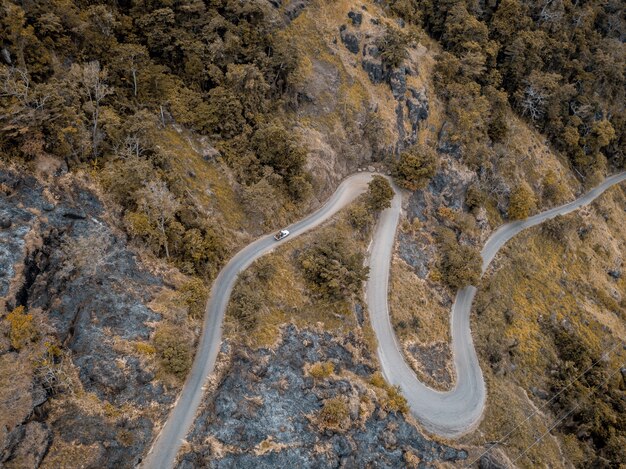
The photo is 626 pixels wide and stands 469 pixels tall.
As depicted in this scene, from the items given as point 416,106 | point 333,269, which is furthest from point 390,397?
point 416,106

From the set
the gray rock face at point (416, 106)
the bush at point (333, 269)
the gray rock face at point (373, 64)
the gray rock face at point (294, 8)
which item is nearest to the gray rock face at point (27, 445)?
the bush at point (333, 269)

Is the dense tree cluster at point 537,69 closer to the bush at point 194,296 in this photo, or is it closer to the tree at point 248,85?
the tree at point 248,85

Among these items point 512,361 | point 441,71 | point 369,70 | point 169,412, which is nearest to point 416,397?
point 512,361

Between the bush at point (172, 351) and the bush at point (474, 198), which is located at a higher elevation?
the bush at point (474, 198)

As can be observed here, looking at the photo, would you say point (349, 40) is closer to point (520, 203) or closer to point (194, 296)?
point (520, 203)

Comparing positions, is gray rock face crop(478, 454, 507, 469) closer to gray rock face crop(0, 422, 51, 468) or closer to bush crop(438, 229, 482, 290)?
bush crop(438, 229, 482, 290)

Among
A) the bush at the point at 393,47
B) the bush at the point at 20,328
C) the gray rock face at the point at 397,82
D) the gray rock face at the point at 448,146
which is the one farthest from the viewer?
the gray rock face at the point at 448,146
